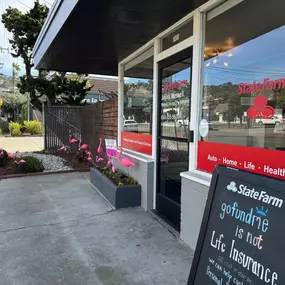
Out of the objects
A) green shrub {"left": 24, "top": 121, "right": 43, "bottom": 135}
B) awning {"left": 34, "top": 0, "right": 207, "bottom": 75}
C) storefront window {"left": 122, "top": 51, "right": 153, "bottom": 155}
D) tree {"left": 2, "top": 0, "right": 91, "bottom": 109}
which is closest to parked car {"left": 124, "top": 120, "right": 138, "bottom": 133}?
storefront window {"left": 122, "top": 51, "right": 153, "bottom": 155}

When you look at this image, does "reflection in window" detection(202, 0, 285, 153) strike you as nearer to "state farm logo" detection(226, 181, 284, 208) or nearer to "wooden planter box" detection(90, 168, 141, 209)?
"state farm logo" detection(226, 181, 284, 208)

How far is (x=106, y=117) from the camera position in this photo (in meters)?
6.62

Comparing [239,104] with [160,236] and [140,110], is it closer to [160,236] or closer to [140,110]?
[160,236]

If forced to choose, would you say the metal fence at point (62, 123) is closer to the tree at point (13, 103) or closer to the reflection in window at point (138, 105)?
the reflection in window at point (138, 105)

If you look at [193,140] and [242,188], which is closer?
[242,188]

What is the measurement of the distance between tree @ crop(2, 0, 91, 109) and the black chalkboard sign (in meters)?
9.18

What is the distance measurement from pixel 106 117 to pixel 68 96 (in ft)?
14.0

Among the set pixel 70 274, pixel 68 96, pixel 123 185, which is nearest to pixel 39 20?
pixel 68 96

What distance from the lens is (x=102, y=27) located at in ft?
11.6

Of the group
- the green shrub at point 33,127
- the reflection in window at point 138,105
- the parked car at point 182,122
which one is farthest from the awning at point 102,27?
the green shrub at point 33,127

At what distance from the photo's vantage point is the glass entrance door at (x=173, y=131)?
3.41 meters

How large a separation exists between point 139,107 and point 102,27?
1591 millimetres

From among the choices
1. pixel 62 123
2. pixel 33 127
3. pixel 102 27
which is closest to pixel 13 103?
pixel 33 127

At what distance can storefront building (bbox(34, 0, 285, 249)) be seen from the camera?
230 centimetres
